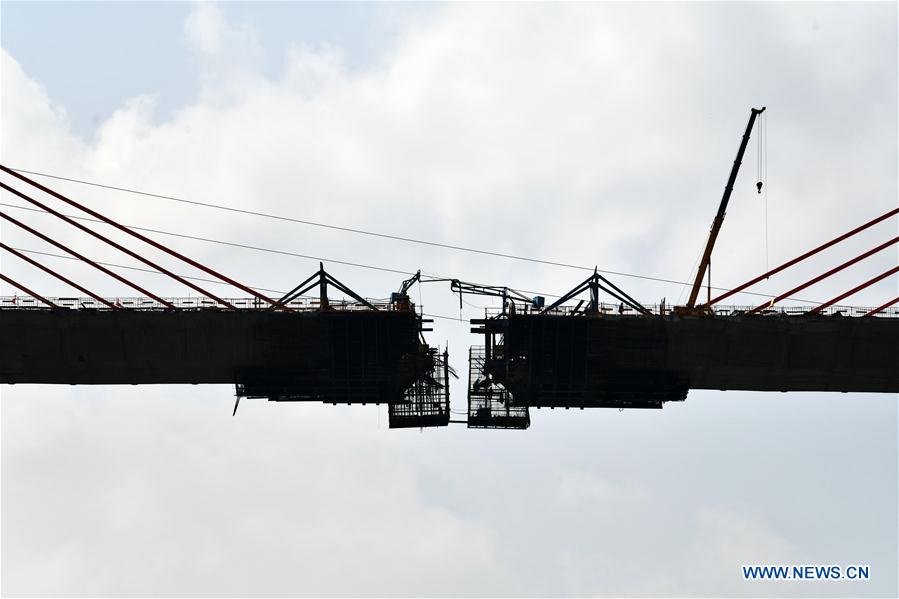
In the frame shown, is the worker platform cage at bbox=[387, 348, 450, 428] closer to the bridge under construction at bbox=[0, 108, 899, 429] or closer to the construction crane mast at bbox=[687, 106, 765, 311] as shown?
the bridge under construction at bbox=[0, 108, 899, 429]

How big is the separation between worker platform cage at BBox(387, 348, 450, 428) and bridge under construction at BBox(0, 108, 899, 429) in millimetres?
90

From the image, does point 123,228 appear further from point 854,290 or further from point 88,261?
point 854,290

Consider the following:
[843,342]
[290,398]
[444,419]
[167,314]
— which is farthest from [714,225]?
[167,314]

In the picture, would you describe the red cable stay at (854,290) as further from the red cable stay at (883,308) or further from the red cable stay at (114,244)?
the red cable stay at (114,244)

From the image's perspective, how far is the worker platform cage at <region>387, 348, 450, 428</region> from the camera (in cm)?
6894

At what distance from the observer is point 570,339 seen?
2650 inches

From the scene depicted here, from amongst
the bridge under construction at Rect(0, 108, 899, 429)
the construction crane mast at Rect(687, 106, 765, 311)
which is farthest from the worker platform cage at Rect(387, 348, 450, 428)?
the construction crane mast at Rect(687, 106, 765, 311)

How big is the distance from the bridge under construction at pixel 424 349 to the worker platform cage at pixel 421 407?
9cm

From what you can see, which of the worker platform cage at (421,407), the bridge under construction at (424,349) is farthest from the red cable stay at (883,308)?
the worker platform cage at (421,407)

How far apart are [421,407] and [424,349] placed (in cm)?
418

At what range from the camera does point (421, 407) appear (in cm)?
6931

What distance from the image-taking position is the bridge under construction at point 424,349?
6731 centimetres

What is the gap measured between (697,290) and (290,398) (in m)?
32.7

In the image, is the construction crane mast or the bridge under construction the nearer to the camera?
the bridge under construction
